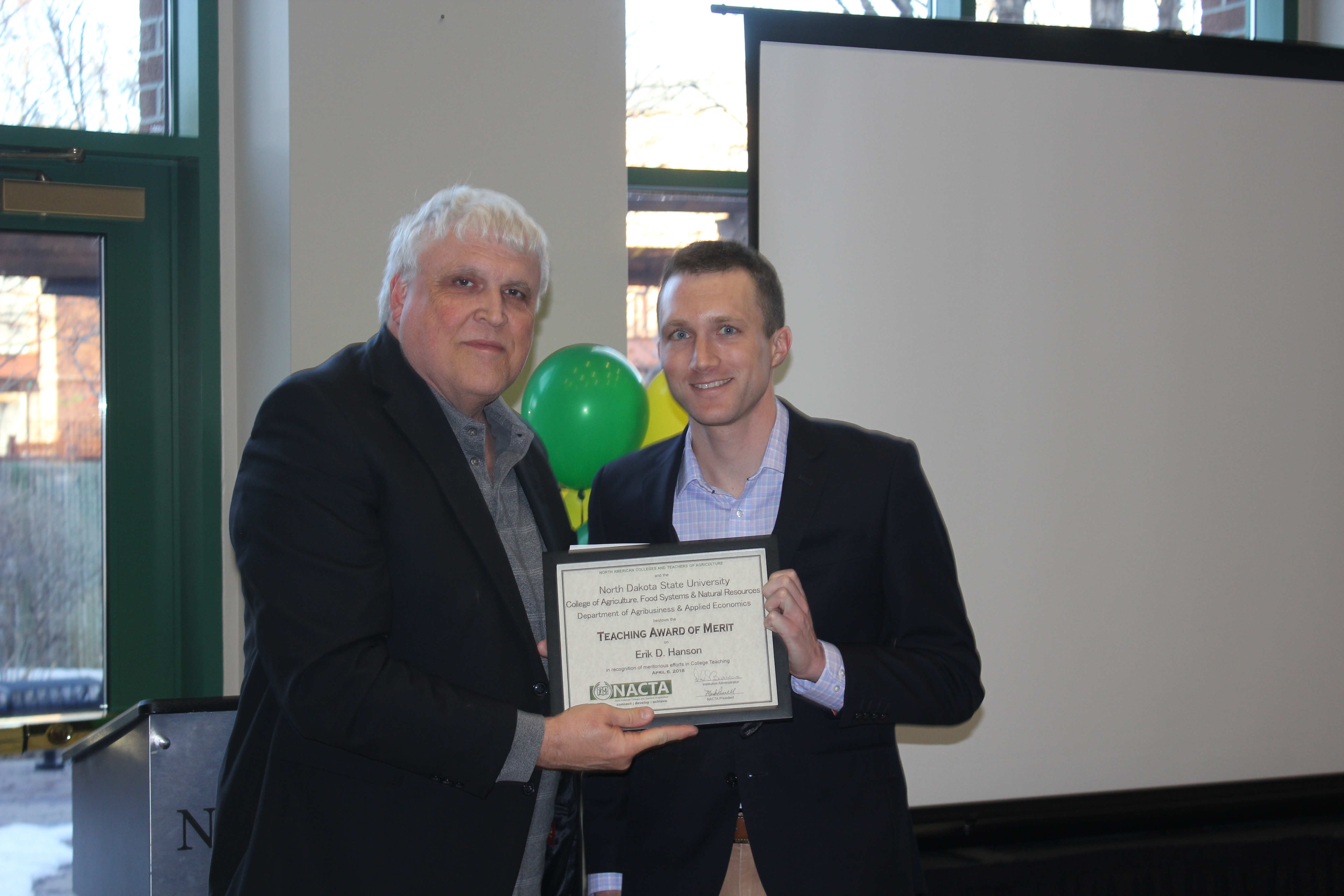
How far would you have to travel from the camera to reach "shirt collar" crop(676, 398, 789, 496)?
188 centimetres

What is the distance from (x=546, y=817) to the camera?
1.76 m

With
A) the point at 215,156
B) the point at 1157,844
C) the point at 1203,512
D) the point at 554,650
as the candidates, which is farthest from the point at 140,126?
the point at 1157,844

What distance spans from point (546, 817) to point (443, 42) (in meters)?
2.44

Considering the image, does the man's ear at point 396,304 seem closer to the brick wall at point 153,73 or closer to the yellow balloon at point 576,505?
the yellow balloon at point 576,505

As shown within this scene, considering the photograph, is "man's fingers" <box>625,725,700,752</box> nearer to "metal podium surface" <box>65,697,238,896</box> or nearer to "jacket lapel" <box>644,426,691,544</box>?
"jacket lapel" <box>644,426,691,544</box>

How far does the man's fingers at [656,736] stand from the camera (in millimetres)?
1571

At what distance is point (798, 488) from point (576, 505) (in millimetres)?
1084

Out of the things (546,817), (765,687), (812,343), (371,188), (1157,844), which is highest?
(371,188)

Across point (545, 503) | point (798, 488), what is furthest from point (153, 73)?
point (798, 488)

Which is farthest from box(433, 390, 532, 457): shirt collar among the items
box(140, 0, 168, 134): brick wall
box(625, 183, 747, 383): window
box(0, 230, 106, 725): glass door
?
box(140, 0, 168, 134): brick wall

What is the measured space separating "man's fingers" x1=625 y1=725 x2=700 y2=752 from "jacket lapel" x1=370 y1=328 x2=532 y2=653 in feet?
0.74

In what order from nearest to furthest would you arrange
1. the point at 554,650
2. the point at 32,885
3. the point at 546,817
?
the point at 554,650 < the point at 546,817 < the point at 32,885

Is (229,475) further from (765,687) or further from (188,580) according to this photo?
(765,687)

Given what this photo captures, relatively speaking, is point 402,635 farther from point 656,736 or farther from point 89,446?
point 89,446
